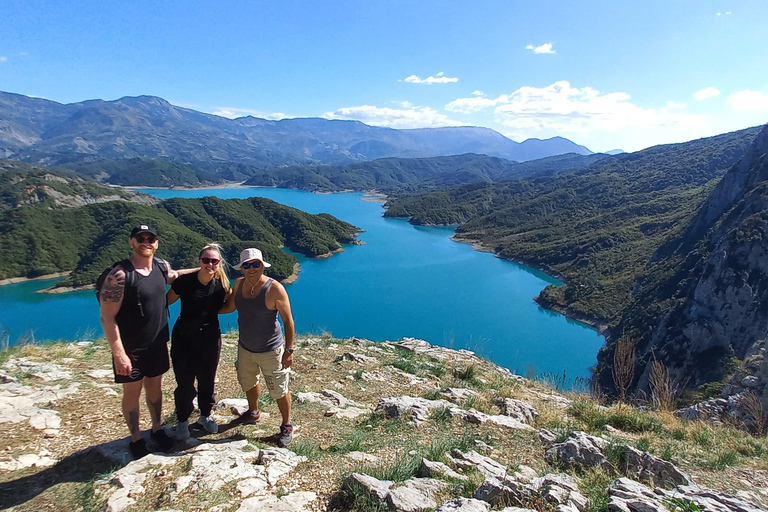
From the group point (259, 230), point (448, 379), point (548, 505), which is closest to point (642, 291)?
point (448, 379)

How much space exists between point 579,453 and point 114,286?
4368 mm

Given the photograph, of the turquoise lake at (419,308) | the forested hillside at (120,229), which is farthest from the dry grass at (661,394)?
the forested hillside at (120,229)

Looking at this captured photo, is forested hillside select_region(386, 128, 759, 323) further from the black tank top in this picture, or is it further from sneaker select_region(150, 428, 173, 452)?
the black tank top

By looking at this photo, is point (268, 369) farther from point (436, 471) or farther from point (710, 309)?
point (710, 309)

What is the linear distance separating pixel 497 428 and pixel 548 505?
179 cm

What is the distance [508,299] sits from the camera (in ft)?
212

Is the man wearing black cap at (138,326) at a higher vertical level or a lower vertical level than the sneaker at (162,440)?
higher

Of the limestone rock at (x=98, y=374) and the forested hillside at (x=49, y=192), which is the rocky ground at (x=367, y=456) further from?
the forested hillside at (x=49, y=192)

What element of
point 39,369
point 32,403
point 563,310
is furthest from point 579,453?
point 563,310

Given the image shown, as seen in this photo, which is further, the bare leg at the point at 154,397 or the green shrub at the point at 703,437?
the green shrub at the point at 703,437

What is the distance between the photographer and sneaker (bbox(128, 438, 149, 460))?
346 cm

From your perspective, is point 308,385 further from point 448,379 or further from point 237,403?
point 448,379

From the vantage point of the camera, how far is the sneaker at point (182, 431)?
3.79m

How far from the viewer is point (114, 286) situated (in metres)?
3.28
